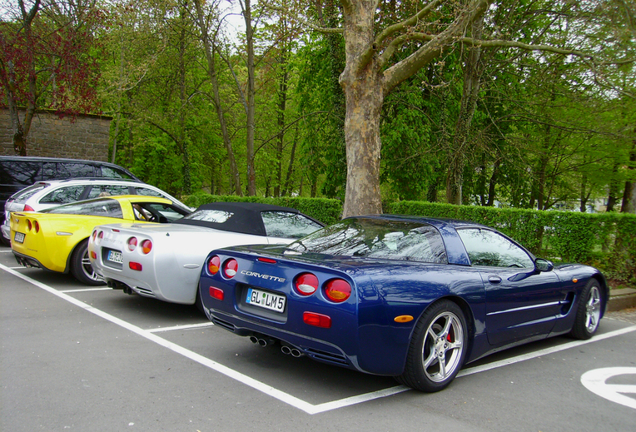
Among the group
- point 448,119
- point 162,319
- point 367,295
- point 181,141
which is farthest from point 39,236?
point 181,141

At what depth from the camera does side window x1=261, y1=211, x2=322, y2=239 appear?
21.7 feet

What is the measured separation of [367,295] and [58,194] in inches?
324

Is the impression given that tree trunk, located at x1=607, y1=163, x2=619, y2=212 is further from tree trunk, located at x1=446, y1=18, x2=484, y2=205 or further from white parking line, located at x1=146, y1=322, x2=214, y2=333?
white parking line, located at x1=146, y1=322, x2=214, y2=333

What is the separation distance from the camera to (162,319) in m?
5.94

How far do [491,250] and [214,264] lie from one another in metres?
2.60

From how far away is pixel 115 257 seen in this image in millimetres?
6023

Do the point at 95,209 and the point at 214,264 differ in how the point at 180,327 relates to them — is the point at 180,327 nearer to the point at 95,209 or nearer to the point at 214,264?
the point at 214,264

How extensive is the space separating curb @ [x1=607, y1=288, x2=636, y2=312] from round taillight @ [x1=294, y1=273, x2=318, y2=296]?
5863 mm

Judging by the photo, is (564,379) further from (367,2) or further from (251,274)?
(367,2)

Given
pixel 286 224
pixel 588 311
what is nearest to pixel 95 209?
pixel 286 224

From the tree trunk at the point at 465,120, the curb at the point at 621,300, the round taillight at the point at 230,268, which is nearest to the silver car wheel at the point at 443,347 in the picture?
the round taillight at the point at 230,268

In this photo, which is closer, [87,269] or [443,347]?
[443,347]

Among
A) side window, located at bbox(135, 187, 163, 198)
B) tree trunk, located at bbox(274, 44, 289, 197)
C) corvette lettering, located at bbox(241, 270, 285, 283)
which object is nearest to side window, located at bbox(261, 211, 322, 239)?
corvette lettering, located at bbox(241, 270, 285, 283)

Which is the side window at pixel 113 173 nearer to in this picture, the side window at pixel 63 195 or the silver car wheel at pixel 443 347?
the side window at pixel 63 195
